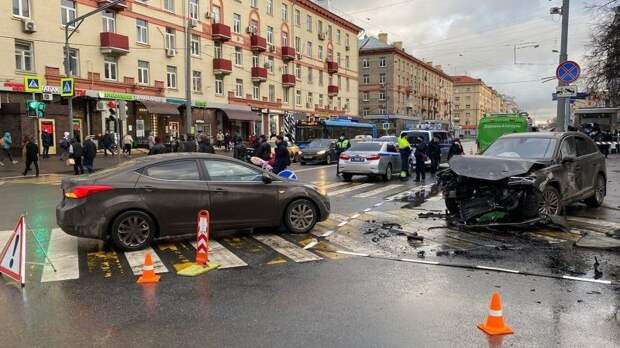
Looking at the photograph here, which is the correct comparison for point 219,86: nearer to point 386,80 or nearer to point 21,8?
point 21,8

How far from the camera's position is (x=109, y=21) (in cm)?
3425

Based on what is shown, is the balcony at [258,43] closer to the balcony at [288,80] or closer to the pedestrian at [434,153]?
the balcony at [288,80]

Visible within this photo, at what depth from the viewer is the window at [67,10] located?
31141mm

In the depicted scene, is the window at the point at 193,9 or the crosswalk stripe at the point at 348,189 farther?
the window at the point at 193,9

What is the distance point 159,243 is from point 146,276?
7.08ft

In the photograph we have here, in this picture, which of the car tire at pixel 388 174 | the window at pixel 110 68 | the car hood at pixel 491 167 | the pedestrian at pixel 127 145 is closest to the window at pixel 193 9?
the window at pixel 110 68

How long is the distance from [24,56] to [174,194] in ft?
86.2

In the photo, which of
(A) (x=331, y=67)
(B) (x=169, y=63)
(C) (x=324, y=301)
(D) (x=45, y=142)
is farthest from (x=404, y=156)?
(A) (x=331, y=67)

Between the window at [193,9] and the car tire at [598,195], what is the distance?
35.1 meters

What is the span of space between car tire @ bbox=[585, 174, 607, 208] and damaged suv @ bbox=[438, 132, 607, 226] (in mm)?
630

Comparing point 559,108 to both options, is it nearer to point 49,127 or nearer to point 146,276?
point 146,276

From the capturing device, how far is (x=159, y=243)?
8.34 m

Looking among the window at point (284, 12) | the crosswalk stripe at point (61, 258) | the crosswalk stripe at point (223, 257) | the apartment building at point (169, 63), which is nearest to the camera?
the crosswalk stripe at point (61, 258)

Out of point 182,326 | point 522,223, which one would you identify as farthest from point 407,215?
point 182,326
